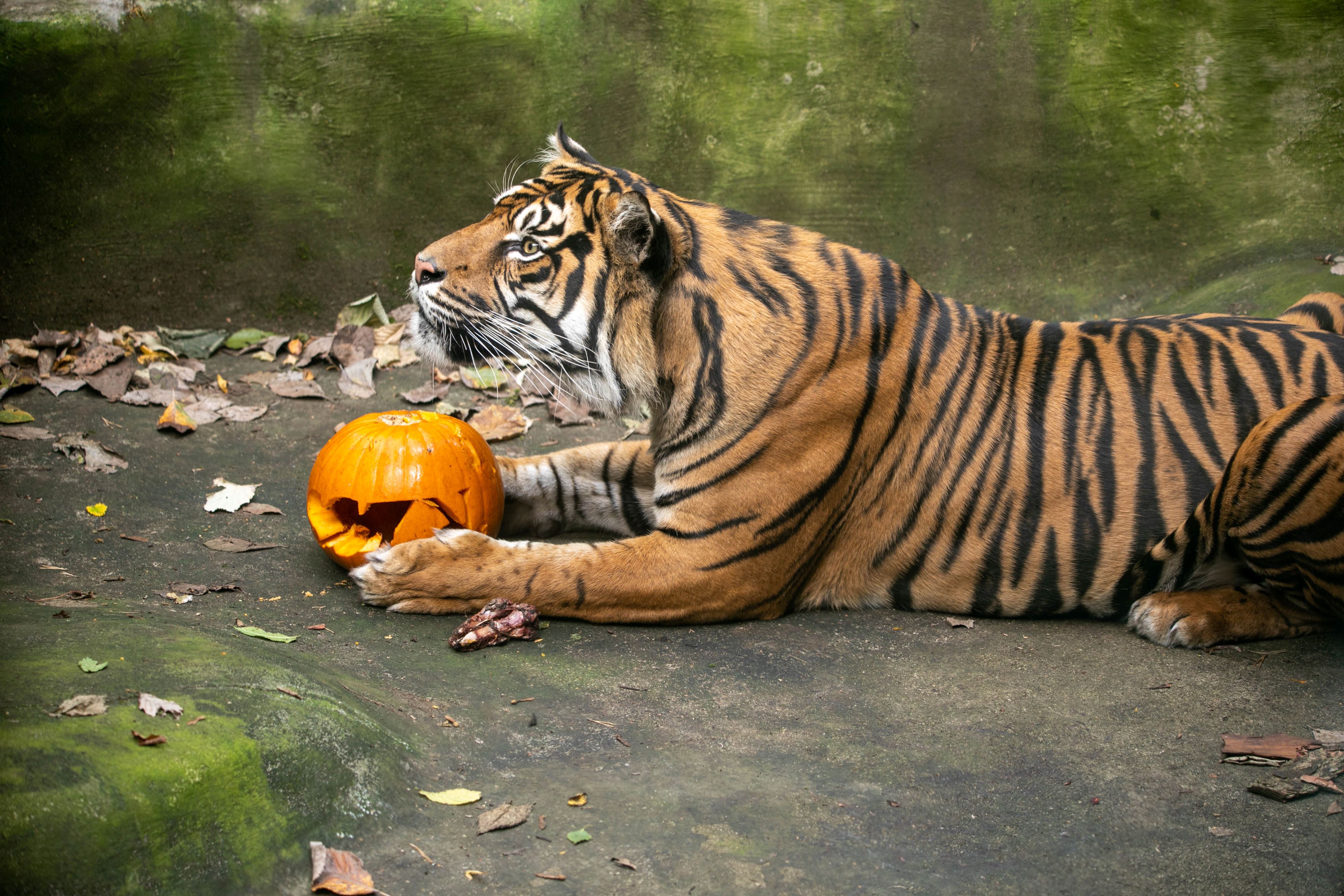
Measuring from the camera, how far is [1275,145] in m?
5.50

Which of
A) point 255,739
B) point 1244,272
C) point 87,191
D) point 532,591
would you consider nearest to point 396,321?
point 87,191

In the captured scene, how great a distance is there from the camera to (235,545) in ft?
11.3

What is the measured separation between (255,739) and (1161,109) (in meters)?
5.39

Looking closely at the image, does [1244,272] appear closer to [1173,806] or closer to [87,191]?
[1173,806]

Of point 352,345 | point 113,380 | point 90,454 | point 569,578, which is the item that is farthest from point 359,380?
point 569,578

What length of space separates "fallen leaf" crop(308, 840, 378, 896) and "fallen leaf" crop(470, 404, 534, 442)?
2941mm

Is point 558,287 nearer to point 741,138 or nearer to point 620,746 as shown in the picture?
point 620,746

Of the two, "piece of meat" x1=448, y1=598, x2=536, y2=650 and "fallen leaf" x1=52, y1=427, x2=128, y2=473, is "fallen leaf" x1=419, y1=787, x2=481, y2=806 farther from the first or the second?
"fallen leaf" x1=52, y1=427, x2=128, y2=473

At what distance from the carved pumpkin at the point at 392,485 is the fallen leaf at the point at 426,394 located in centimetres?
162

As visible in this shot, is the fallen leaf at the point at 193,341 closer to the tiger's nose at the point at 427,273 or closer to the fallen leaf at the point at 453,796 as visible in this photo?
the tiger's nose at the point at 427,273

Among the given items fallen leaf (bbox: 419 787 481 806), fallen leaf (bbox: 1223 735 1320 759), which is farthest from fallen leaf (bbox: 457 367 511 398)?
fallen leaf (bbox: 1223 735 1320 759)

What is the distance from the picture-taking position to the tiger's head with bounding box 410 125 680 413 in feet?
10.4

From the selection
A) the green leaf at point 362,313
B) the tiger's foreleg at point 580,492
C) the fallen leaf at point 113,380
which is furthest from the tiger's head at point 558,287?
the green leaf at point 362,313

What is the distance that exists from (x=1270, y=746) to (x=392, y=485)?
241 cm
